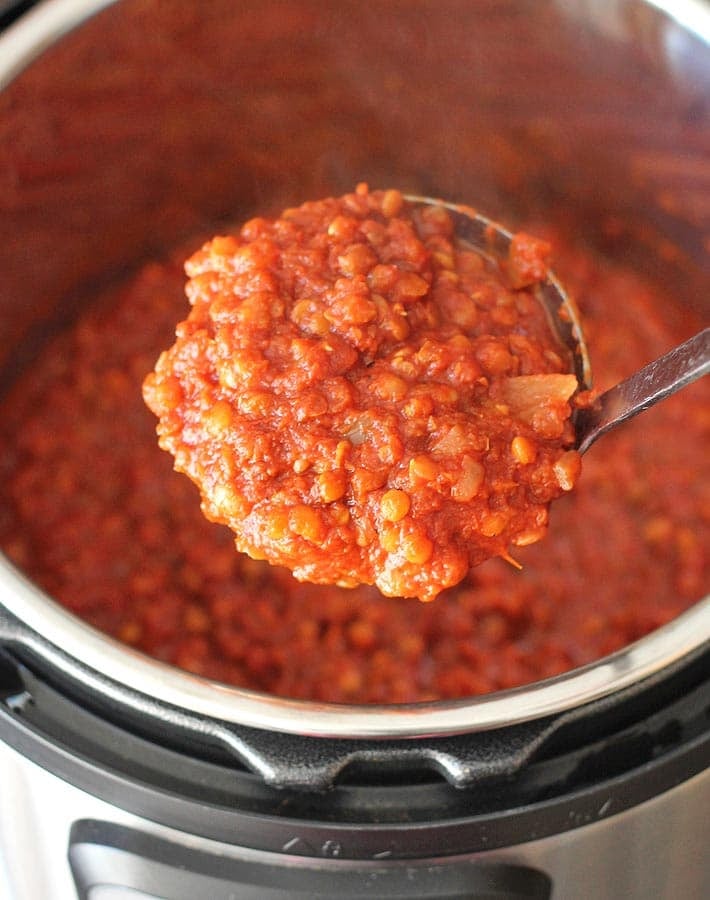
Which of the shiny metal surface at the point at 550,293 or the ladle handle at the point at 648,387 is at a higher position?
the shiny metal surface at the point at 550,293

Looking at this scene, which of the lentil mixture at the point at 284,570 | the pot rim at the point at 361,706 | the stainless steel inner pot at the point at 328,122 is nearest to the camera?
the pot rim at the point at 361,706

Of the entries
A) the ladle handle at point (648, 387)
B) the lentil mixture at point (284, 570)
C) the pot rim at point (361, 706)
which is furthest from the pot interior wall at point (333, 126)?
the pot rim at point (361, 706)

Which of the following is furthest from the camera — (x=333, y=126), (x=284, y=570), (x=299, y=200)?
(x=299, y=200)

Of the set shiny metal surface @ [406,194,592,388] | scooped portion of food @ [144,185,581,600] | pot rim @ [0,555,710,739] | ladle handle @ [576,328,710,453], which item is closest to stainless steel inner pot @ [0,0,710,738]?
shiny metal surface @ [406,194,592,388]

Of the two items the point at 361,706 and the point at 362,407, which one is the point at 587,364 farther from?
the point at 361,706

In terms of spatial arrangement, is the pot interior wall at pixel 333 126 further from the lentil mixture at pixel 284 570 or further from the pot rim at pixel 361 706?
the pot rim at pixel 361 706

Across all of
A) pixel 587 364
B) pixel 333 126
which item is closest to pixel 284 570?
pixel 587 364

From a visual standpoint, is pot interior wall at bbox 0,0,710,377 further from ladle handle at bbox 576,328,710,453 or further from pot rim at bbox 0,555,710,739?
pot rim at bbox 0,555,710,739
